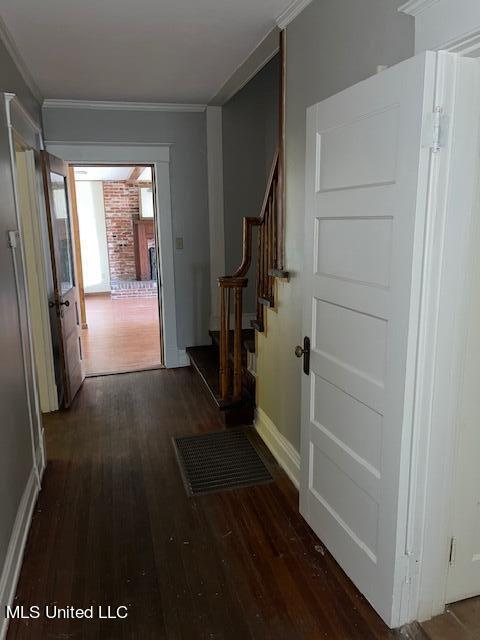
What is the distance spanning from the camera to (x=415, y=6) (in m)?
1.49

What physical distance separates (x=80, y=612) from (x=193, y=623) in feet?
1.45

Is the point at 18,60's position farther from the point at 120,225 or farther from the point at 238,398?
the point at 120,225

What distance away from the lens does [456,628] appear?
1695 mm

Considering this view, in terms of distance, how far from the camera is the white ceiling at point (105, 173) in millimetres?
8269

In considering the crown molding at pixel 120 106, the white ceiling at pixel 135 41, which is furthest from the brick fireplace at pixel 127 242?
the white ceiling at pixel 135 41

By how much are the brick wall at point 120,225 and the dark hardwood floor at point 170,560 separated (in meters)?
7.13

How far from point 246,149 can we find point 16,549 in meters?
3.78

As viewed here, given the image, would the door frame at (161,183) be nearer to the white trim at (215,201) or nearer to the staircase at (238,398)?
the white trim at (215,201)

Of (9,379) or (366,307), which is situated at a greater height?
(366,307)

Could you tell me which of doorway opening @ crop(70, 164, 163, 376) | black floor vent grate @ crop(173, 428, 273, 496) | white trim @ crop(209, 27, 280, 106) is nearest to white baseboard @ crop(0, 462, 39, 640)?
black floor vent grate @ crop(173, 428, 273, 496)

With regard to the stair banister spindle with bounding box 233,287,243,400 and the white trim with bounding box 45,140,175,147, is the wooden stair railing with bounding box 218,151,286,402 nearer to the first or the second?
the stair banister spindle with bounding box 233,287,243,400

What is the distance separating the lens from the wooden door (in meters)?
3.61

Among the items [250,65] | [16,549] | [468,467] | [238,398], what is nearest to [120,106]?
[250,65]

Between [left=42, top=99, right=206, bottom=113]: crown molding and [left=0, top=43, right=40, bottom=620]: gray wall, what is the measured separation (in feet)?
4.58
